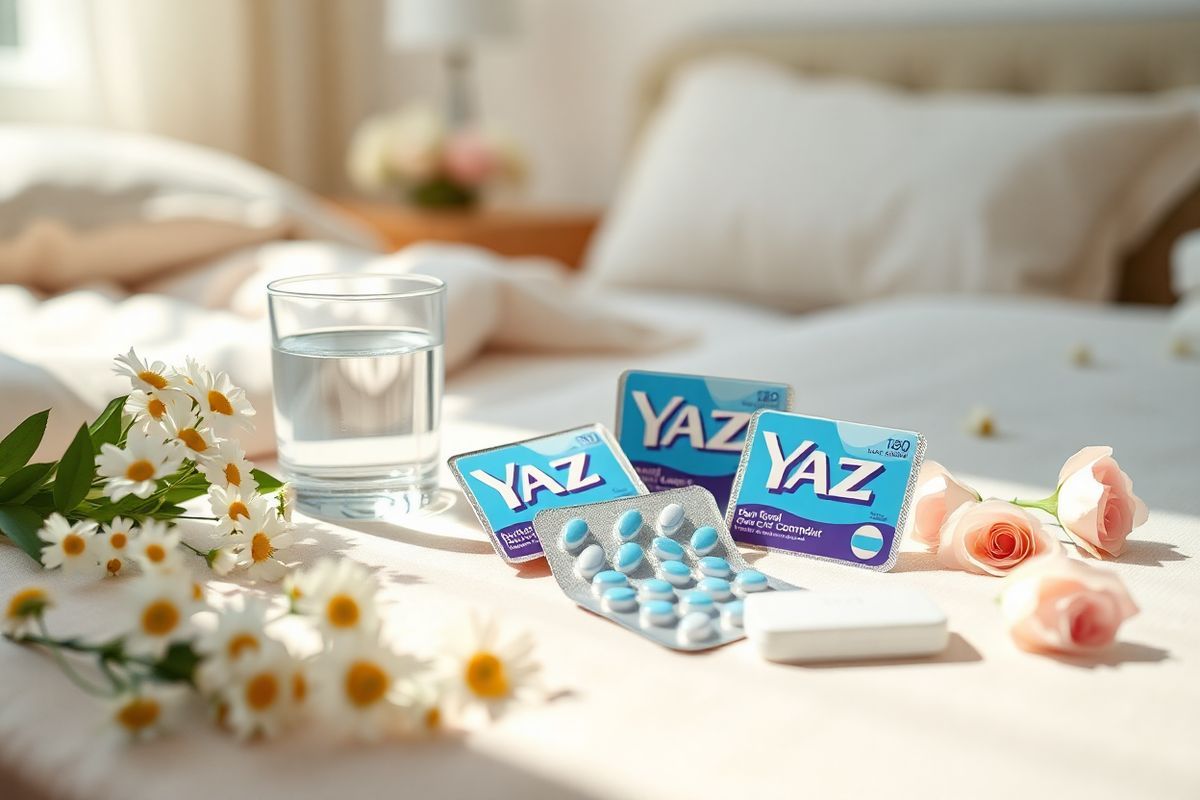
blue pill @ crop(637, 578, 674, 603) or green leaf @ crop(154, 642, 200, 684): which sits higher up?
green leaf @ crop(154, 642, 200, 684)

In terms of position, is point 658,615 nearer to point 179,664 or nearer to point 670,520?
point 670,520

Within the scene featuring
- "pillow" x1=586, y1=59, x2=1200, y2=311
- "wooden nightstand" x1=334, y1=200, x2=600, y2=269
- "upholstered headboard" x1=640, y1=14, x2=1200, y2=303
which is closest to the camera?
"pillow" x1=586, y1=59, x2=1200, y2=311

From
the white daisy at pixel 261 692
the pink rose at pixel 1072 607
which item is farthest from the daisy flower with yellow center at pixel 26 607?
the pink rose at pixel 1072 607

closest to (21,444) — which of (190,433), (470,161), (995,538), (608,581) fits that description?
(190,433)

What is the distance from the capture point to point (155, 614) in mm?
543

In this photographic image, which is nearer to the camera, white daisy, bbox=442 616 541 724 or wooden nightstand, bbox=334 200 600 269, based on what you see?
white daisy, bbox=442 616 541 724

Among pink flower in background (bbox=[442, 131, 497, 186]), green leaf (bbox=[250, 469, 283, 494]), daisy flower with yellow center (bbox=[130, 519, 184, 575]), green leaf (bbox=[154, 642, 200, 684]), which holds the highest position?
daisy flower with yellow center (bbox=[130, 519, 184, 575])

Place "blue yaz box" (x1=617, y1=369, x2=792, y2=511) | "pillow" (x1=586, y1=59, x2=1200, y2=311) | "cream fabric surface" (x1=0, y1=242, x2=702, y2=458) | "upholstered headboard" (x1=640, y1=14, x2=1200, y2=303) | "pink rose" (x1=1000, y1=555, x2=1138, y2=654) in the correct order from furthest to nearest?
"upholstered headboard" (x1=640, y1=14, x2=1200, y2=303), "pillow" (x1=586, y1=59, x2=1200, y2=311), "cream fabric surface" (x1=0, y1=242, x2=702, y2=458), "blue yaz box" (x1=617, y1=369, x2=792, y2=511), "pink rose" (x1=1000, y1=555, x2=1138, y2=654)

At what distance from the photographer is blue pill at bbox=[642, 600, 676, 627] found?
654mm

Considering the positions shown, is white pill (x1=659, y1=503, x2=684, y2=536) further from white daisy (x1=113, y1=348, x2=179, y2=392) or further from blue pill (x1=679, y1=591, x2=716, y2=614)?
white daisy (x1=113, y1=348, x2=179, y2=392)

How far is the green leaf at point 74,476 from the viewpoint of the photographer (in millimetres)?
716

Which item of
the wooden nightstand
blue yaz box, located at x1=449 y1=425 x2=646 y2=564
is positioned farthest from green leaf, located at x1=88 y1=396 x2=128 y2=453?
the wooden nightstand

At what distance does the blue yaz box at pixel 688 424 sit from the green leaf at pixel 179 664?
42cm

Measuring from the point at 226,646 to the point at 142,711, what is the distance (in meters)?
0.05
